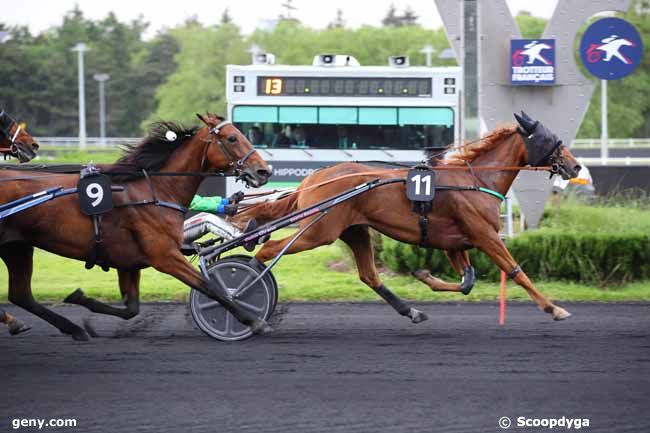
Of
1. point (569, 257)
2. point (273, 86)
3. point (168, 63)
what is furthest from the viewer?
point (168, 63)

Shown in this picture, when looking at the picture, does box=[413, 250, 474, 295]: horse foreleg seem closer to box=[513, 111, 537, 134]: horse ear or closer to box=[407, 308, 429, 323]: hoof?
box=[407, 308, 429, 323]: hoof

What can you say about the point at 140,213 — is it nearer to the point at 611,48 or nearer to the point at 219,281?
the point at 219,281

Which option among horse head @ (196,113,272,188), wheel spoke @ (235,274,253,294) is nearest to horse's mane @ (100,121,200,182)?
horse head @ (196,113,272,188)

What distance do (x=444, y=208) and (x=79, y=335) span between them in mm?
3074

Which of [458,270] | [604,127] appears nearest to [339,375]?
[458,270]

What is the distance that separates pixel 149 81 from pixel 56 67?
25.8 ft

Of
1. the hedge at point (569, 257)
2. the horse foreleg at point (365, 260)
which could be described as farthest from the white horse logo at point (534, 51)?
the horse foreleg at point (365, 260)

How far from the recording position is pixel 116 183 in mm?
7305

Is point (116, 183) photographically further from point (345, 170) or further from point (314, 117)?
point (314, 117)

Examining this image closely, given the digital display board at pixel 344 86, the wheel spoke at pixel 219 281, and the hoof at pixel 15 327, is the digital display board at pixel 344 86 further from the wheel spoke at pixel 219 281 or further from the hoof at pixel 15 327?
the hoof at pixel 15 327

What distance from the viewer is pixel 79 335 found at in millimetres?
7500

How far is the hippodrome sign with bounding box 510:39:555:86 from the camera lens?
12062mm

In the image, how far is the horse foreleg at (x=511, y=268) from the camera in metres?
7.63

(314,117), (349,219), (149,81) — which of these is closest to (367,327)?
(349,219)
